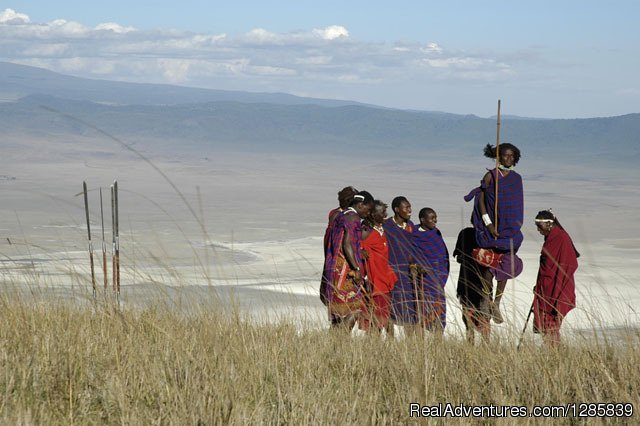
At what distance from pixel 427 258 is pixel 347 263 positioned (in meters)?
0.84

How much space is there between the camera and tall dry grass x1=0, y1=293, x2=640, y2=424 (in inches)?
148

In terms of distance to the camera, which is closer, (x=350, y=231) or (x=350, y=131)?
(x=350, y=231)

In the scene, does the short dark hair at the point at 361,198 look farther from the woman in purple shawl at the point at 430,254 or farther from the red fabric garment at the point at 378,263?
the woman in purple shawl at the point at 430,254

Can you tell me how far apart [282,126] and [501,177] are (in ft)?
342

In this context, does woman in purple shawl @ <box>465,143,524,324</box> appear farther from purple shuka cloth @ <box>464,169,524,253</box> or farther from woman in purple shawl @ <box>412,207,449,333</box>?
woman in purple shawl @ <box>412,207,449,333</box>

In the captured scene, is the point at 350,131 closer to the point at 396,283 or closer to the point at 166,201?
the point at 166,201

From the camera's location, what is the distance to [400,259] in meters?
7.12

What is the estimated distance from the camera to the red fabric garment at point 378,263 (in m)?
6.79

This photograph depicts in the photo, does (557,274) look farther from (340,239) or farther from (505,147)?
(340,239)

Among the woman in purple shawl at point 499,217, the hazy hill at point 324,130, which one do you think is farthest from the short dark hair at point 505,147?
the hazy hill at point 324,130

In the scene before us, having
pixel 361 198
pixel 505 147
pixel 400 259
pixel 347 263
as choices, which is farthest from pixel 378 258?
pixel 505 147

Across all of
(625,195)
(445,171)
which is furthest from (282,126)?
(625,195)

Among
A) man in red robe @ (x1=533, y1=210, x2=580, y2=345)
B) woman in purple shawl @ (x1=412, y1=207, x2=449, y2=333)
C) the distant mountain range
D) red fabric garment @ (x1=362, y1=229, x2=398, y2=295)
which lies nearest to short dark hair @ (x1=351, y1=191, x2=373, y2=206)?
red fabric garment @ (x1=362, y1=229, x2=398, y2=295)

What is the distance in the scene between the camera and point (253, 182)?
4934 cm
